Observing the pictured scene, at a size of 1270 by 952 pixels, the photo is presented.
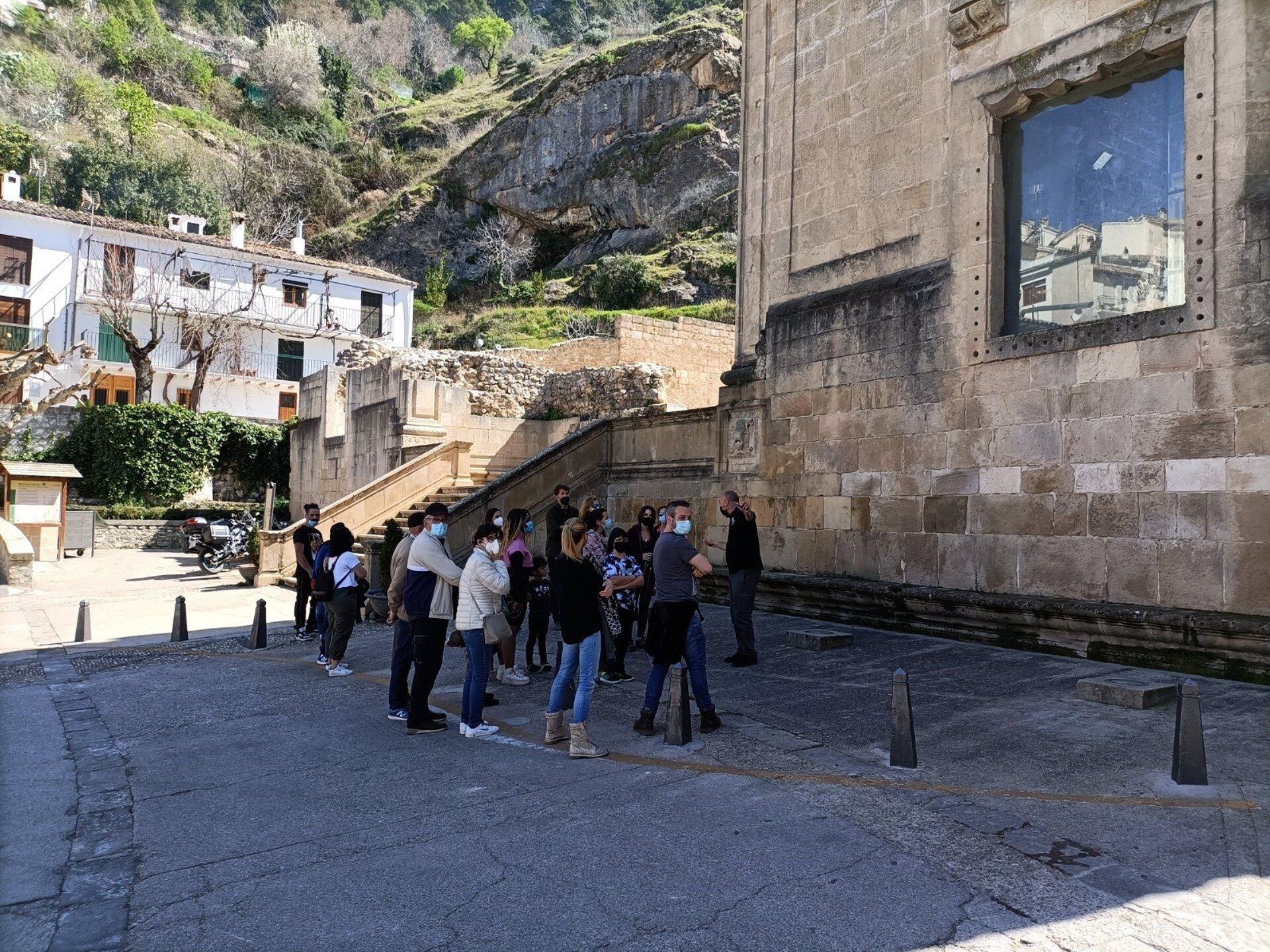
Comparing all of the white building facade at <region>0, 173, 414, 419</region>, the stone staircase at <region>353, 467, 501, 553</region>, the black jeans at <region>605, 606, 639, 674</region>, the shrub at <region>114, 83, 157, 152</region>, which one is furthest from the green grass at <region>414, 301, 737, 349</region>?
the black jeans at <region>605, 606, 639, 674</region>

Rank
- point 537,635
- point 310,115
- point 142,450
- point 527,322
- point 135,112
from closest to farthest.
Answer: point 537,635, point 142,450, point 527,322, point 135,112, point 310,115

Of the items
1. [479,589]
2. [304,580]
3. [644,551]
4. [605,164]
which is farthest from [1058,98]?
[605,164]

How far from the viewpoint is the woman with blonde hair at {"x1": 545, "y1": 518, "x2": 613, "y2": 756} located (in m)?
6.38

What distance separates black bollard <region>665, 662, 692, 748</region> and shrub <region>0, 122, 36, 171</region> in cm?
5244

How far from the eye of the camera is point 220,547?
2169 centimetres

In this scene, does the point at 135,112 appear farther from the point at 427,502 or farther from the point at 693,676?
the point at 693,676

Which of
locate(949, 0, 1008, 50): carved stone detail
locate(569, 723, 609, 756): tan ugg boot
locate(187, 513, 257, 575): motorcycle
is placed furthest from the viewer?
locate(187, 513, 257, 575): motorcycle

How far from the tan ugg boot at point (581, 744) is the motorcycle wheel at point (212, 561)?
56.9 feet

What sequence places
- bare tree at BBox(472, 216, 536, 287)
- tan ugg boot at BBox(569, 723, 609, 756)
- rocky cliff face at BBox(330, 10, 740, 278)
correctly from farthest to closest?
bare tree at BBox(472, 216, 536, 287) < rocky cliff face at BBox(330, 10, 740, 278) < tan ugg boot at BBox(569, 723, 609, 756)

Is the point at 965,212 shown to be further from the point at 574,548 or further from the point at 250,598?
the point at 250,598

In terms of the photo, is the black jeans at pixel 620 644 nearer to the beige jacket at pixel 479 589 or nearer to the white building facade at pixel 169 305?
the beige jacket at pixel 479 589

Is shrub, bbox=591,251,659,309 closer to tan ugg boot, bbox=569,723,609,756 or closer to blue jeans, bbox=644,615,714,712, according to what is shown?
blue jeans, bbox=644,615,714,712

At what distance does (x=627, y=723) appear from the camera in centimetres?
725

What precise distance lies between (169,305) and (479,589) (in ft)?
123
